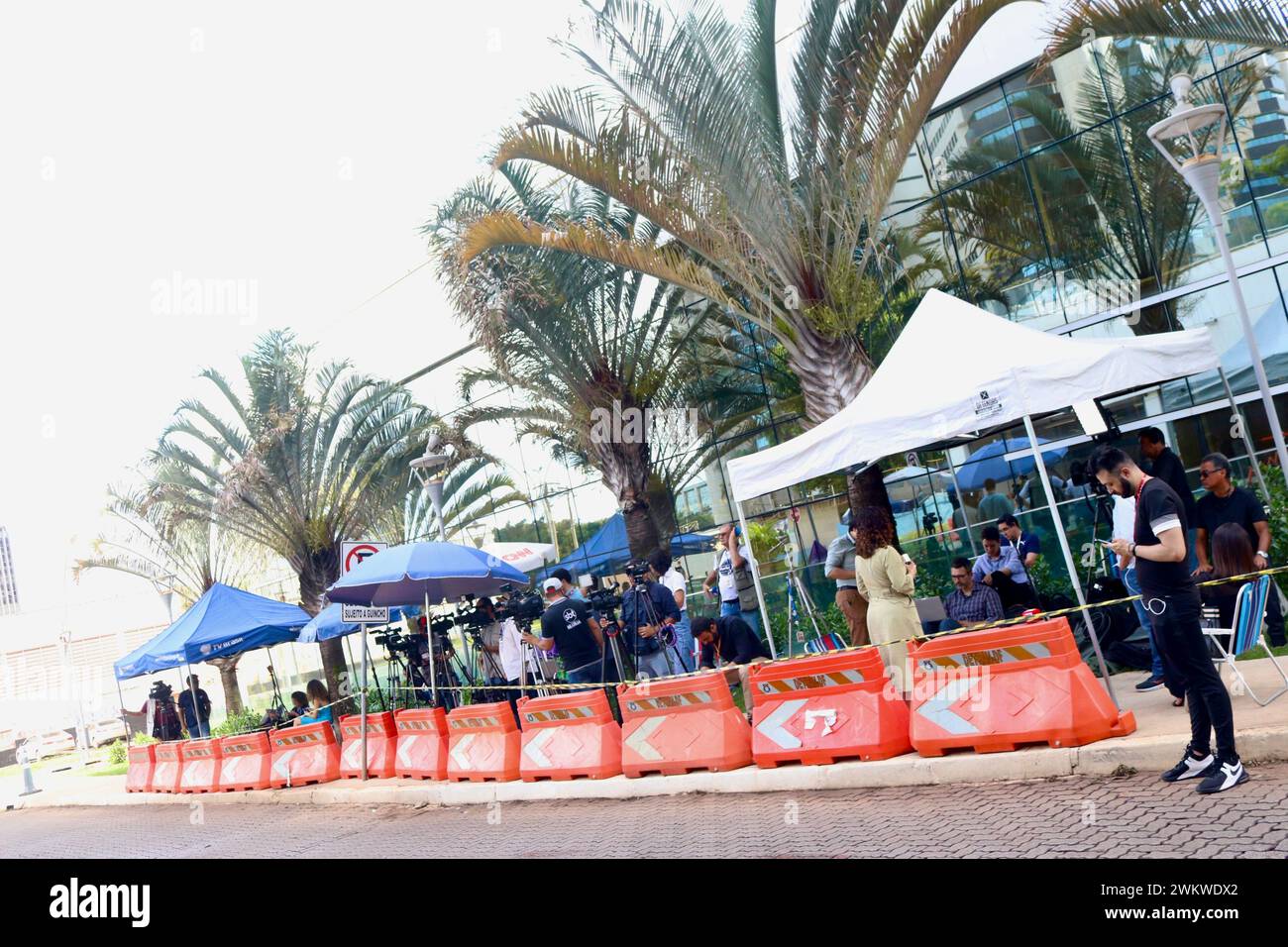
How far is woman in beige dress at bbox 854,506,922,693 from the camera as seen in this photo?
8.35m

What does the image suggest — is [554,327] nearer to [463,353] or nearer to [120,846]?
[120,846]

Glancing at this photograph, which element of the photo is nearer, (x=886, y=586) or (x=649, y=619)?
(x=886, y=586)

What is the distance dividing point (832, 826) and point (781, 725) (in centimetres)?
185

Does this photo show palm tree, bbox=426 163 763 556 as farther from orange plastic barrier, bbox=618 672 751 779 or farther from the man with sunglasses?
the man with sunglasses

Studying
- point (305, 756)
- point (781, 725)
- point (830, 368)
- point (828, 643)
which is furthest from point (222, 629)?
point (781, 725)

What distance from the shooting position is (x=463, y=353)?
86.0 ft

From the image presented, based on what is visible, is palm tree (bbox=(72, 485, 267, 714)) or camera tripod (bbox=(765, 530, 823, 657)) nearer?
camera tripod (bbox=(765, 530, 823, 657))

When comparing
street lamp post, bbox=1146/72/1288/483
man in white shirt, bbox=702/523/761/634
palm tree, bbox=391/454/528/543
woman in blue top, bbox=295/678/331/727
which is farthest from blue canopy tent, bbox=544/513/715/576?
street lamp post, bbox=1146/72/1288/483

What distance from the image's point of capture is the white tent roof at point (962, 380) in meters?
8.38

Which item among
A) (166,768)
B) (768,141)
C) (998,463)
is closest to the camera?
(768,141)

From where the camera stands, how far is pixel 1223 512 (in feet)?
27.2

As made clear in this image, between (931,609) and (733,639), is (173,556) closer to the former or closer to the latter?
(733,639)

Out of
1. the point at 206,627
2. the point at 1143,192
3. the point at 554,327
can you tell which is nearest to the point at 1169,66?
the point at 1143,192

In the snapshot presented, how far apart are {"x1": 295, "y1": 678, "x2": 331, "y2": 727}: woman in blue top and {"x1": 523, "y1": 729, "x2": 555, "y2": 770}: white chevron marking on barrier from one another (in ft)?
16.7
